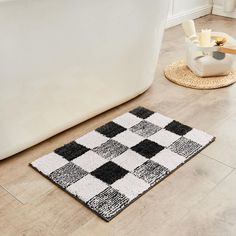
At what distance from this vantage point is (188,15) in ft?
10.4

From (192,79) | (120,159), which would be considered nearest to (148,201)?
(120,159)

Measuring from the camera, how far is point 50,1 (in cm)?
126

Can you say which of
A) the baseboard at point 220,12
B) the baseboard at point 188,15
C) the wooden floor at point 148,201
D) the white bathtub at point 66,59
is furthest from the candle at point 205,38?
the baseboard at point 220,12

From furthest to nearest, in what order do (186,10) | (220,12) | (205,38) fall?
(220,12) < (186,10) < (205,38)

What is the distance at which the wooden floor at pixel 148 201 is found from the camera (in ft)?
3.72

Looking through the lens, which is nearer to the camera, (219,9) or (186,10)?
(186,10)

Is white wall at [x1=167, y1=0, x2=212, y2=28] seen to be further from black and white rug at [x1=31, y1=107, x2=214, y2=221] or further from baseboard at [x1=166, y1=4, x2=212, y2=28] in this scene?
black and white rug at [x1=31, y1=107, x2=214, y2=221]

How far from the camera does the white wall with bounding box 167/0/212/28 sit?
302 cm

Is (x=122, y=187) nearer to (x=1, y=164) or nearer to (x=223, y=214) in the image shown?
(x=223, y=214)

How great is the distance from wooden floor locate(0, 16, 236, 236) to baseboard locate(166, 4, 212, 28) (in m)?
1.55

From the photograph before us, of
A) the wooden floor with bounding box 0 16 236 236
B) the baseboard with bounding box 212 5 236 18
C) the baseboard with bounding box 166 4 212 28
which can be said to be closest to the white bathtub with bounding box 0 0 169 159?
the wooden floor with bounding box 0 16 236 236

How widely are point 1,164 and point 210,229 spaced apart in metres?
0.80

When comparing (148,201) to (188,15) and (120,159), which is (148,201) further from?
(188,15)

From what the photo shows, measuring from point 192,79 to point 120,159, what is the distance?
2.82ft
